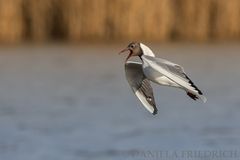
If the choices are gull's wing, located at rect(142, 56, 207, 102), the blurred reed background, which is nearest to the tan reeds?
the blurred reed background

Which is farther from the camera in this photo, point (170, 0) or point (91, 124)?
point (170, 0)

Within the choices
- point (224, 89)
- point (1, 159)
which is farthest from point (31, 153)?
point (224, 89)

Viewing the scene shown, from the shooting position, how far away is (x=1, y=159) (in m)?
7.38

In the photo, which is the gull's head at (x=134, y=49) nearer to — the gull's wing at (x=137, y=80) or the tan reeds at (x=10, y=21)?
the gull's wing at (x=137, y=80)

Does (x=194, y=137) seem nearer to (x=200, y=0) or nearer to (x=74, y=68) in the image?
(x=74, y=68)

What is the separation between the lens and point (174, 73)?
4480 mm

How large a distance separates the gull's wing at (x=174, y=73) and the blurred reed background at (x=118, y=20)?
330 inches

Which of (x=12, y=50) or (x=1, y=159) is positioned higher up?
(x=1, y=159)

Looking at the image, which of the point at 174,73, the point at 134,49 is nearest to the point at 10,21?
the point at 134,49

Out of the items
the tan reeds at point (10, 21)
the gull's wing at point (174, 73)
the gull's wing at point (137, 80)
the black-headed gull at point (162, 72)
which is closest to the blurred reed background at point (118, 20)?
the tan reeds at point (10, 21)

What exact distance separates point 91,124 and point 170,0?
465cm

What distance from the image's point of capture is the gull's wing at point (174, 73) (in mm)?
4410

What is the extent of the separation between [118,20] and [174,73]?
8.60 m

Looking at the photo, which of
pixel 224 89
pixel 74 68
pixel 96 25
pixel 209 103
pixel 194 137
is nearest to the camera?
pixel 194 137
